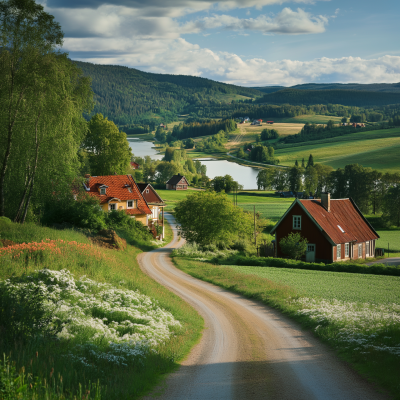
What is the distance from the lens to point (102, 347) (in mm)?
9641

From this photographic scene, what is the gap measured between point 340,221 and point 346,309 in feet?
111

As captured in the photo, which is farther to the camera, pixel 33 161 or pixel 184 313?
pixel 33 161

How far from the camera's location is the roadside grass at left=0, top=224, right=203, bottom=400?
7.60 metres

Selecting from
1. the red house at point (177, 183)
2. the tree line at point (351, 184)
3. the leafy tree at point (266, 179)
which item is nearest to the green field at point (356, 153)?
the tree line at point (351, 184)

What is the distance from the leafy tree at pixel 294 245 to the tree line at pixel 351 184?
38.0 m

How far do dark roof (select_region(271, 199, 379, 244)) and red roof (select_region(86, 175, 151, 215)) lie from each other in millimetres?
16807

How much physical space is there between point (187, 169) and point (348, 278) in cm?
12211

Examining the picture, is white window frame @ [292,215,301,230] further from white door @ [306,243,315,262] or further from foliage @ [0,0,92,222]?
foliage @ [0,0,92,222]

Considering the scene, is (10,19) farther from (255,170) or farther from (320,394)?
(255,170)

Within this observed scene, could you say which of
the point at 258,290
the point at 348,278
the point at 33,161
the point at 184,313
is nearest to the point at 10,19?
the point at 33,161

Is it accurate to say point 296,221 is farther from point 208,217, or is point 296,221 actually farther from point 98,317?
point 98,317

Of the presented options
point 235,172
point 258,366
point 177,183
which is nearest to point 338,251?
point 258,366

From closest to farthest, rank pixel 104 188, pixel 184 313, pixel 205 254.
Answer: pixel 184 313
pixel 205 254
pixel 104 188

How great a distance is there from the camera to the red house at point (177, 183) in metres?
119
